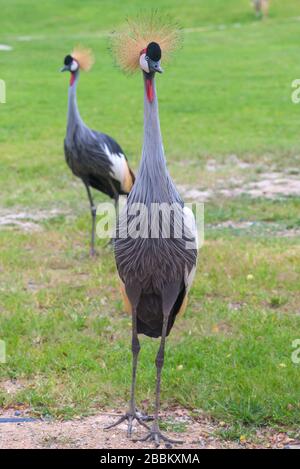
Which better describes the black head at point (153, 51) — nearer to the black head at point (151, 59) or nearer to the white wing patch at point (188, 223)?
the black head at point (151, 59)

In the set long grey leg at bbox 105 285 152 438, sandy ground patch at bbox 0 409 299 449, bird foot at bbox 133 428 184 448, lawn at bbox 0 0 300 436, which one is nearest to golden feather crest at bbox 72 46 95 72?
lawn at bbox 0 0 300 436

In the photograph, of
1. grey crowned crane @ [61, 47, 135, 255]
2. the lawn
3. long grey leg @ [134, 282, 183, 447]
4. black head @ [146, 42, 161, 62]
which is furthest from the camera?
→ grey crowned crane @ [61, 47, 135, 255]

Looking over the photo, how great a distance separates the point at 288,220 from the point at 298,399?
4306 millimetres

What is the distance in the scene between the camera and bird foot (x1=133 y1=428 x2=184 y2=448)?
4.73m

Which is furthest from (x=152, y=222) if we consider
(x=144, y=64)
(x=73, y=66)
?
(x=73, y=66)

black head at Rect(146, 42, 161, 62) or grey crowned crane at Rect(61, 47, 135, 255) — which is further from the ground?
black head at Rect(146, 42, 161, 62)

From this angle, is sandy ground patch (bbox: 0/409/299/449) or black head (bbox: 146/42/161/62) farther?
sandy ground patch (bbox: 0/409/299/449)

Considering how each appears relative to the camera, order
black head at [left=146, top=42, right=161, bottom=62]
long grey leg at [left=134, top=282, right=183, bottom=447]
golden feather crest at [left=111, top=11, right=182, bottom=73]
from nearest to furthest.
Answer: black head at [left=146, top=42, right=161, bottom=62] < golden feather crest at [left=111, top=11, right=182, bottom=73] < long grey leg at [left=134, top=282, right=183, bottom=447]

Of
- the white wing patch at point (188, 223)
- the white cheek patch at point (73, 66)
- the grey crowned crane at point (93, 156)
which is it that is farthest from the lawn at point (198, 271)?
the white cheek patch at point (73, 66)

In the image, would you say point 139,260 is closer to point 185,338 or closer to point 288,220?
point 185,338

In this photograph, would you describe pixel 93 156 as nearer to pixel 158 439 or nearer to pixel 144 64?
pixel 144 64

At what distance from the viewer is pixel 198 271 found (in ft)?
24.7

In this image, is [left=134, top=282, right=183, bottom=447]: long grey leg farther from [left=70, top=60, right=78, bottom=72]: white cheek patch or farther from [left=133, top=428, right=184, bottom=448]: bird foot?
[left=70, top=60, right=78, bottom=72]: white cheek patch

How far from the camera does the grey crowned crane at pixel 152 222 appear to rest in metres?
4.43
